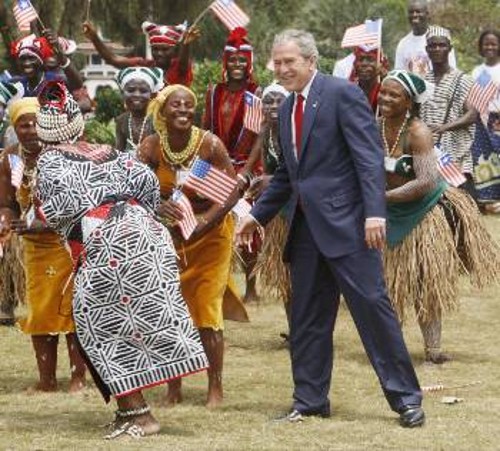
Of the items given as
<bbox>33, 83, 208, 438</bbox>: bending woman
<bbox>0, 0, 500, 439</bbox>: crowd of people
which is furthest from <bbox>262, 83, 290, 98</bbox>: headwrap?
<bbox>33, 83, 208, 438</bbox>: bending woman

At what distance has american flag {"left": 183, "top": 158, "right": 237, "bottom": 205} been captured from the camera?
7.11m

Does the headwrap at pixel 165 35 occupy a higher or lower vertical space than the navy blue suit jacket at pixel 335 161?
higher

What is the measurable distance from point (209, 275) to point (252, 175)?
264cm

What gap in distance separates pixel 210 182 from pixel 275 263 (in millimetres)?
1714

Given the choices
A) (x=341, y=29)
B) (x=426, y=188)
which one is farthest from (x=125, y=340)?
(x=341, y=29)

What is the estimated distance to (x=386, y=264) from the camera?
8180 mm

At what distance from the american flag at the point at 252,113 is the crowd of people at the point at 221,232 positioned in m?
0.22

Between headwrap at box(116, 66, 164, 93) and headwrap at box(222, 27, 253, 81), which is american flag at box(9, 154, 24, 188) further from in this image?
headwrap at box(222, 27, 253, 81)

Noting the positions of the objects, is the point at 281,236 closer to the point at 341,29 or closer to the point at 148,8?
the point at 148,8

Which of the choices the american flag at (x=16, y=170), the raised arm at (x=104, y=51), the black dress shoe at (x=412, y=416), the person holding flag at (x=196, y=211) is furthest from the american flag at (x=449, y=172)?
the raised arm at (x=104, y=51)

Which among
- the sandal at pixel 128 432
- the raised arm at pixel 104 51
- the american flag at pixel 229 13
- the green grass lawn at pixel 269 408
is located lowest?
the green grass lawn at pixel 269 408

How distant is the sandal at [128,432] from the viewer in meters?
6.34

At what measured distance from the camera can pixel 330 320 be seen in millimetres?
6820

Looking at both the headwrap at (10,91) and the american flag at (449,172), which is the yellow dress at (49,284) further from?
the headwrap at (10,91)
